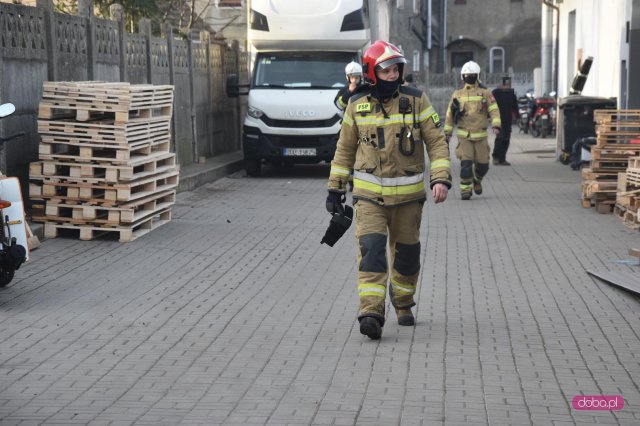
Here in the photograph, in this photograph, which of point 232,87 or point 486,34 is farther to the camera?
point 486,34

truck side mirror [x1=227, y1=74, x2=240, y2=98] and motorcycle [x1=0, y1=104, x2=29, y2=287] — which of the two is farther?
truck side mirror [x1=227, y1=74, x2=240, y2=98]

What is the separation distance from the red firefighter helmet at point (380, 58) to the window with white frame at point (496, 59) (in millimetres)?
51894

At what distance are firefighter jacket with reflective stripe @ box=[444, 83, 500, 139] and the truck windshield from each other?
4236 millimetres

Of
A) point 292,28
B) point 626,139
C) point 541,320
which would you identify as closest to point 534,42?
point 292,28

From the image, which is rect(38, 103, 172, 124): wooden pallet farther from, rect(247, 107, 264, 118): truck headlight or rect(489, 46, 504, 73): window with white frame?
rect(489, 46, 504, 73): window with white frame

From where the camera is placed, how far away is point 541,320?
8125 mm

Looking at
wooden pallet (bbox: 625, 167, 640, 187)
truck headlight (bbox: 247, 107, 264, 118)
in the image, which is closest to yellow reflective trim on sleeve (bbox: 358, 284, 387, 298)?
wooden pallet (bbox: 625, 167, 640, 187)

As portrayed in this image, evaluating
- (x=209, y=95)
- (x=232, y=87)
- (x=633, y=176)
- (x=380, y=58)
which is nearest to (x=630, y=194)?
(x=633, y=176)

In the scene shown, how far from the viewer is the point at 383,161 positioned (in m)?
7.66

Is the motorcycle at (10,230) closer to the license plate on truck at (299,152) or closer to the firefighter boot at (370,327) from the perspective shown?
the firefighter boot at (370,327)

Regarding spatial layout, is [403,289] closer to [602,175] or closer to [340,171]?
[340,171]

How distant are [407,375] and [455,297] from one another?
2637 millimetres

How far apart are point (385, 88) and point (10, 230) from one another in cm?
360

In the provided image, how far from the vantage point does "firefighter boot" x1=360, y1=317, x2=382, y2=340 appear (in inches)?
289
